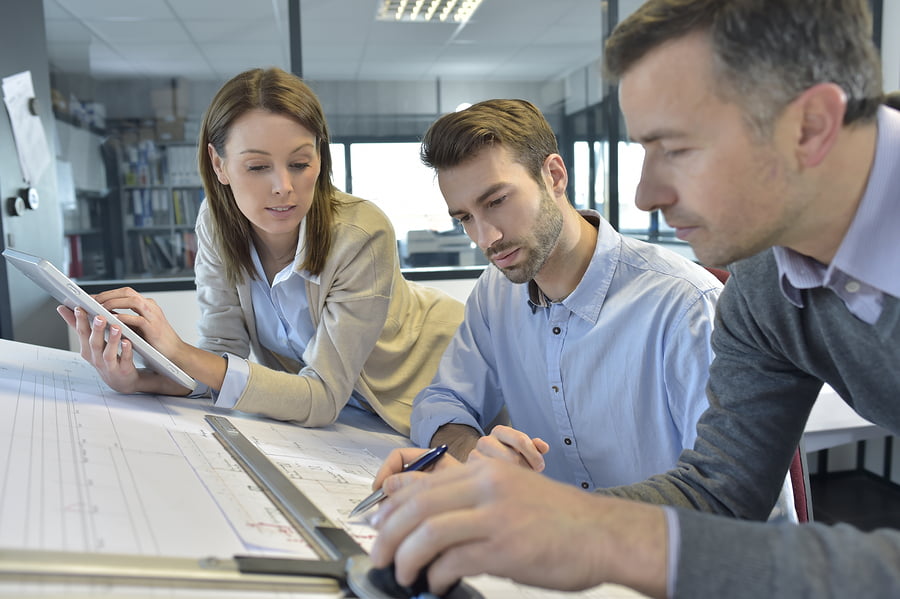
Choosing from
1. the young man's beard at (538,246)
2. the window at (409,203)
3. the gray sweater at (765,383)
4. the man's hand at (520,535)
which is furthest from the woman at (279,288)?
the window at (409,203)

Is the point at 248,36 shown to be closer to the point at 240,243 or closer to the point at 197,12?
the point at 197,12

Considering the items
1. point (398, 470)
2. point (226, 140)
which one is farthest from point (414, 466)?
point (226, 140)

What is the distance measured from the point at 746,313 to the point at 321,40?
144 inches

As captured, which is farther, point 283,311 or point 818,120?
point 283,311

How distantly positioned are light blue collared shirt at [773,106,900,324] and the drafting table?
40cm

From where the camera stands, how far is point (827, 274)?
77 centimetres

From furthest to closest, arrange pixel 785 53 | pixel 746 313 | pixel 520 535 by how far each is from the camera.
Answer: pixel 746 313 < pixel 785 53 < pixel 520 535

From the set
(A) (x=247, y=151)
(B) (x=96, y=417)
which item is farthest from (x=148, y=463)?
(A) (x=247, y=151)

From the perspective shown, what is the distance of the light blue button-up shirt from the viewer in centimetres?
121

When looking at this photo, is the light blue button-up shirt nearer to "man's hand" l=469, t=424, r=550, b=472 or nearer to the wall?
"man's hand" l=469, t=424, r=550, b=472

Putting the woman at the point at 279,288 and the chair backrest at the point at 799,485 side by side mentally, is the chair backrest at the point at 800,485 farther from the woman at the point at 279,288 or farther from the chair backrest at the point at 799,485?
the woman at the point at 279,288

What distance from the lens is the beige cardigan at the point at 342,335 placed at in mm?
1378

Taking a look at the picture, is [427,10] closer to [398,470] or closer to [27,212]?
[27,212]

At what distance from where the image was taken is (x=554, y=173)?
57.7 inches
